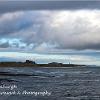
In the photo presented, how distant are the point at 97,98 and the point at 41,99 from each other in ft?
21.1

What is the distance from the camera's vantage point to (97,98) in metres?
43.2

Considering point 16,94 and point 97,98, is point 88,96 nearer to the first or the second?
point 97,98

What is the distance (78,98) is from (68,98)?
115cm

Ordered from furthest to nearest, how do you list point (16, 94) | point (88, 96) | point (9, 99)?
point (16, 94) → point (88, 96) → point (9, 99)

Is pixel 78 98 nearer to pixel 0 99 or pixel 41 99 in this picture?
pixel 41 99

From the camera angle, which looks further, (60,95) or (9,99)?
(60,95)

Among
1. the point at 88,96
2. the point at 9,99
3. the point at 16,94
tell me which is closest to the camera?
the point at 9,99

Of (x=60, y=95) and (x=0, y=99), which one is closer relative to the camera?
(x=0, y=99)

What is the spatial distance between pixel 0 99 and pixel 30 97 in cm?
412

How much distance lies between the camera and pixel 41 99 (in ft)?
141

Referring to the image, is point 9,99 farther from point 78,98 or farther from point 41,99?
point 78,98

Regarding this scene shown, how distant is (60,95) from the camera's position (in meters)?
45.9

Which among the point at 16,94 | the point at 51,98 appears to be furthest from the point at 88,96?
the point at 16,94

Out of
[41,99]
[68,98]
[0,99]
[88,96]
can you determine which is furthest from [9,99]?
[88,96]
